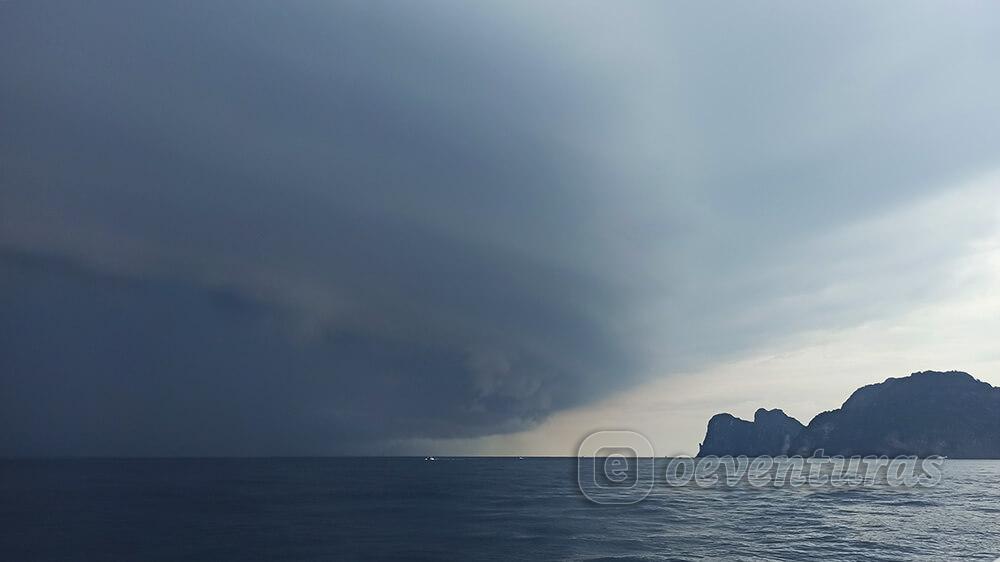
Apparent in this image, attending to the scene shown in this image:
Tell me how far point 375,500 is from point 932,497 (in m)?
118

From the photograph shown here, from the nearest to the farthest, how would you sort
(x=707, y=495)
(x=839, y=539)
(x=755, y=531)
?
(x=839, y=539) < (x=755, y=531) < (x=707, y=495)

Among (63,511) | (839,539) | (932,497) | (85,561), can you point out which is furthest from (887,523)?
(63,511)

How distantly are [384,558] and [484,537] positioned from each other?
16804 mm

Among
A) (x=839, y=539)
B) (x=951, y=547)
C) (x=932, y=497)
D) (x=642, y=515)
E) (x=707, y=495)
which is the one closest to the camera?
(x=951, y=547)

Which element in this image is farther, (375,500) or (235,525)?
(375,500)

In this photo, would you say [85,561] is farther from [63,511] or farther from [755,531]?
[755,531]

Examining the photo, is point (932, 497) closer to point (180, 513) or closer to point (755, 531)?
point (755, 531)

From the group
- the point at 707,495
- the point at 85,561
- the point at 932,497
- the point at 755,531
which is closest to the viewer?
the point at 85,561

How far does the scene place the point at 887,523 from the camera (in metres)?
79.5

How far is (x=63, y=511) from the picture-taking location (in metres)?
97.0

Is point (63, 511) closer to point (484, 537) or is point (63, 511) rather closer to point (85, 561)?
point (85, 561)

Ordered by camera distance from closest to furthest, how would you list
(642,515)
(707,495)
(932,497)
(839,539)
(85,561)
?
(85,561)
(839,539)
(642,515)
(932,497)
(707,495)

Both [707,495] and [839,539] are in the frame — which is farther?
[707,495]

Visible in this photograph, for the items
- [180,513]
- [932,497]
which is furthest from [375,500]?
[932,497]
